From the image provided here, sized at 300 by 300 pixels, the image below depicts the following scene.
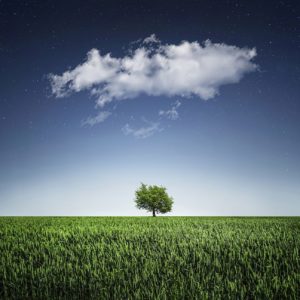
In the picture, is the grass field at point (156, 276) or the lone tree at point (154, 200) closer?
the grass field at point (156, 276)

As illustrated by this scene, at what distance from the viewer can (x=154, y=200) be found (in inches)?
2514

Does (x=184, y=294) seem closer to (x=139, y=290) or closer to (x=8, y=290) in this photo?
(x=139, y=290)

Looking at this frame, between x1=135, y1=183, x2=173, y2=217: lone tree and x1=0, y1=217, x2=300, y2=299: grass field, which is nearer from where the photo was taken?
x1=0, y1=217, x2=300, y2=299: grass field

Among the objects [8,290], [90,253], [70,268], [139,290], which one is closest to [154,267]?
[139,290]

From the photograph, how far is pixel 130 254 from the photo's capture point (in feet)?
25.6

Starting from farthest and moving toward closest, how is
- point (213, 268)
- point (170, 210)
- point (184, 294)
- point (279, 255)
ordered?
1. point (170, 210)
2. point (279, 255)
3. point (213, 268)
4. point (184, 294)

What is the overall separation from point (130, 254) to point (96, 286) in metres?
2.34

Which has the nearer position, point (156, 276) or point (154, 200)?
point (156, 276)

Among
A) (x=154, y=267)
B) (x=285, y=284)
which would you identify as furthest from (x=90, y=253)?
(x=285, y=284)

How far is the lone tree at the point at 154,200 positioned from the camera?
63781 mm

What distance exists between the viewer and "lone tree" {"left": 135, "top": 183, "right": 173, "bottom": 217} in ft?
209

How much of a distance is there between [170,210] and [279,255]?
58.7 meters

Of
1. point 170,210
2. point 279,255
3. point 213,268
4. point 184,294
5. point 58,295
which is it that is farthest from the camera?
point 170,210

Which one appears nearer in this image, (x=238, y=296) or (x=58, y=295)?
(x=238, y=296)
